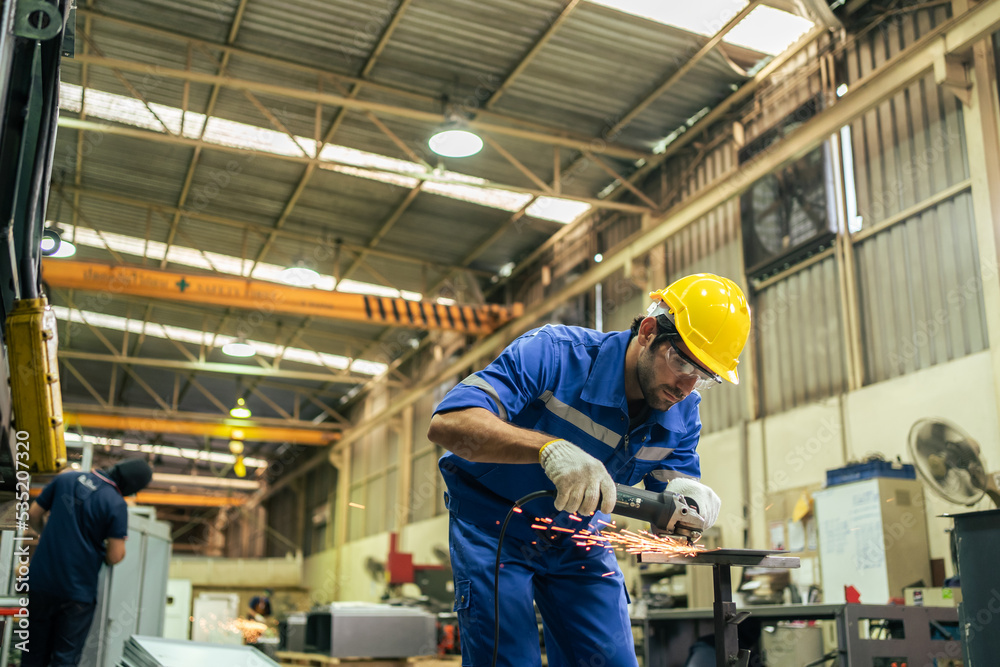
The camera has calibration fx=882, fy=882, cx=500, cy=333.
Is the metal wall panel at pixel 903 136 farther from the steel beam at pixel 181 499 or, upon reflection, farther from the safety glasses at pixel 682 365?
the steel beam at pixel 181 499

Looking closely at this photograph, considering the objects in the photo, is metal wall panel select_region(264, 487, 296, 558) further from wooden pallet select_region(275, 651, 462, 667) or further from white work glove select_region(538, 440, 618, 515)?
white work glove select_region(538, 440, 618, 515)

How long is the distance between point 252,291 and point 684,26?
285 inches

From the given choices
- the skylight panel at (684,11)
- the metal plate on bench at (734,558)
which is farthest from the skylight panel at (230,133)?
the metal plate on bench at (734,558)

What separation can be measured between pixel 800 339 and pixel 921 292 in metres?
1.58

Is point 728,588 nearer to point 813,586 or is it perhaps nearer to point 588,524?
point 588,524

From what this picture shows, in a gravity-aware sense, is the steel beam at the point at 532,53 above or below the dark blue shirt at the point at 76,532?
above

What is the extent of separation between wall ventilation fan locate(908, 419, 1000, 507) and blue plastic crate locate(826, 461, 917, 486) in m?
0.46

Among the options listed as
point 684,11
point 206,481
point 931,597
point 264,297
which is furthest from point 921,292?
point 206,481

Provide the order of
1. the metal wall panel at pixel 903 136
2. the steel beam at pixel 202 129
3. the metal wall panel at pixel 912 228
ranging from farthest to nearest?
1. the steel beam at pixel 202 129
2. the metal wall panel at pixel 903 136
3. the metal wall panel at pixel 912 228

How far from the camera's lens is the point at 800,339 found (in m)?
9.11

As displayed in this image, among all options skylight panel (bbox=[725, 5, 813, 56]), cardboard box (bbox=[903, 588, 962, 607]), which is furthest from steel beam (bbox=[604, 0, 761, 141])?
cardboard box (bbox=[903, 588, 962, 607])

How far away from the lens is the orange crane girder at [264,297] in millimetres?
12422

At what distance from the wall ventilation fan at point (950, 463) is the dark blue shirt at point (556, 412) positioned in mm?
4356

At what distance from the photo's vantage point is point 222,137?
1188 cm
